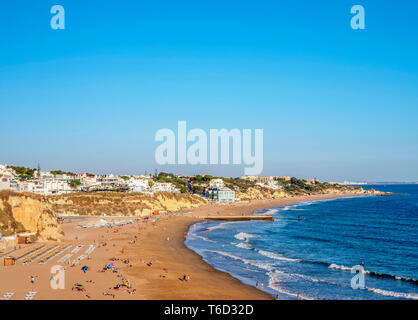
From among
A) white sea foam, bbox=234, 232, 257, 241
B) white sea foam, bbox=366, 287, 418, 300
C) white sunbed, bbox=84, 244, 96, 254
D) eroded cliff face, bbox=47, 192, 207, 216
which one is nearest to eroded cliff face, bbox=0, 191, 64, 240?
white sunbed, bbox=84, 244, 96, 254

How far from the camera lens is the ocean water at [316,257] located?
88.9 ft

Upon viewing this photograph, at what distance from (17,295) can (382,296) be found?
2460 cm

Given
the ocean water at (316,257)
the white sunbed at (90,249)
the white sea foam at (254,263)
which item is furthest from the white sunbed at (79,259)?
the white sea foam at (254,263)

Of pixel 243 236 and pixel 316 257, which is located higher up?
pixel 316 257

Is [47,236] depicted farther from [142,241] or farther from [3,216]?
[142,241]

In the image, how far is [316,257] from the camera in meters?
38.4

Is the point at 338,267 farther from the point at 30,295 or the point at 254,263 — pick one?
the point at 30,295

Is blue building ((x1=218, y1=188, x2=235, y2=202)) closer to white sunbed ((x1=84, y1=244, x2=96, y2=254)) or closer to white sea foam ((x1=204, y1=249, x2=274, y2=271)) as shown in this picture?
white sea foam ((x1=204, y1=249, x2=274, y2=271))

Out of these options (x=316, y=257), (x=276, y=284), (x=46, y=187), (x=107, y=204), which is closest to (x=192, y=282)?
(x=276, y=284)

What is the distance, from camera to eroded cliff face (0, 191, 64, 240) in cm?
4016

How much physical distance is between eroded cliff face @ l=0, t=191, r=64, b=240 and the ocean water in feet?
59.3

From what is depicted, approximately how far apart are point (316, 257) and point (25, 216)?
34.1m

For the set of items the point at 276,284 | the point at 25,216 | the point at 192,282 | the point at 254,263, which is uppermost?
the point at 25,216
